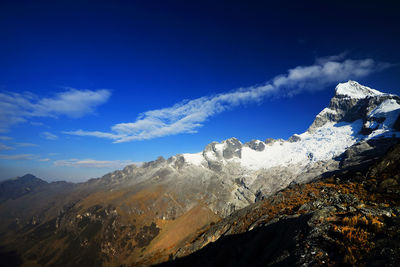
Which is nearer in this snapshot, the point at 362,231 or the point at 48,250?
the point at 362,231

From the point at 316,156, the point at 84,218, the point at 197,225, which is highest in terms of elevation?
the point at 316,156

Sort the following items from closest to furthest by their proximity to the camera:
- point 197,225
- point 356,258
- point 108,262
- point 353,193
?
point 356,258, point 353,193, point 108,262, point 197,225

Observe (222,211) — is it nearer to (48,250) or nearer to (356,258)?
(48,250)

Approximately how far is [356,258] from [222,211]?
572ft

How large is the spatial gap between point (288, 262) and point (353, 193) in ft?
70.6

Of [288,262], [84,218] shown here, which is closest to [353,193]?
[288,262]

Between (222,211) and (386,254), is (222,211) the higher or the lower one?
the lower one

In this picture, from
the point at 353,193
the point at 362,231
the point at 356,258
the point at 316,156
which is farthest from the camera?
the point at 316,156

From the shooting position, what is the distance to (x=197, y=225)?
145 m

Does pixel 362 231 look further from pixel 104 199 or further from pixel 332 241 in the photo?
pixel 104 199

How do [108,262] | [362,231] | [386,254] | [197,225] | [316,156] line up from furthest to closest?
[316,156] < [197,225] < [108,262] < [362,231] < [386,254]

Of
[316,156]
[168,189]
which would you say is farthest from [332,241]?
[316,156]

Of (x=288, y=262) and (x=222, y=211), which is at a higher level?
(x=288, y=262)

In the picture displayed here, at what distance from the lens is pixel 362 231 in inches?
329
